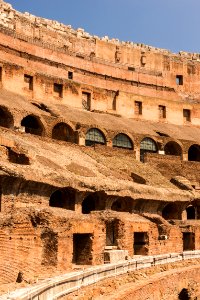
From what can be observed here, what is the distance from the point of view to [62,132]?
35.2 m

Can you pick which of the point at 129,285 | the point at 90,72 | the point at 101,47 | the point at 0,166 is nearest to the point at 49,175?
the point at 0,166

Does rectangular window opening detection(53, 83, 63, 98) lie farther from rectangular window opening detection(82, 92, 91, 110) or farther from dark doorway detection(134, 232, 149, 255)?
dark doorway detection(134, 232, 149, 255)

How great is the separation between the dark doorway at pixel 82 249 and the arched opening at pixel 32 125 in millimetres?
18930

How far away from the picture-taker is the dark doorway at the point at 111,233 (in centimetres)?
1664

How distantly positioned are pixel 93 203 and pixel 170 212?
562 cm

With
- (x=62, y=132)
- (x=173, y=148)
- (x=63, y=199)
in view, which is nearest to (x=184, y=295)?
(x=63, y=199)

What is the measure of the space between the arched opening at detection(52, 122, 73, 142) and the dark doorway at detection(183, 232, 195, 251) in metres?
15.6

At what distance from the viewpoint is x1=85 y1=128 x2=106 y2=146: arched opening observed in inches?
1405

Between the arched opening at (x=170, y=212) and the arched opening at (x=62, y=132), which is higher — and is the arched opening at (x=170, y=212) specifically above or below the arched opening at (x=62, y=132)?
below

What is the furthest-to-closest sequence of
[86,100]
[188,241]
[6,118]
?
1. [86,100]
2. [6,118]
3. [188,241]

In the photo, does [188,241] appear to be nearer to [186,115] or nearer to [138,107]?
[138,107]

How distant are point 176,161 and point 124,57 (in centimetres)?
2166

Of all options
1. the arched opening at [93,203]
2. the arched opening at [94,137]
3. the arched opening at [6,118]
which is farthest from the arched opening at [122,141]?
the arched opening at [93,203]

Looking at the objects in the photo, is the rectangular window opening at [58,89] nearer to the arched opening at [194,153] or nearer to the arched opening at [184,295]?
the arched opening at [194,153]
